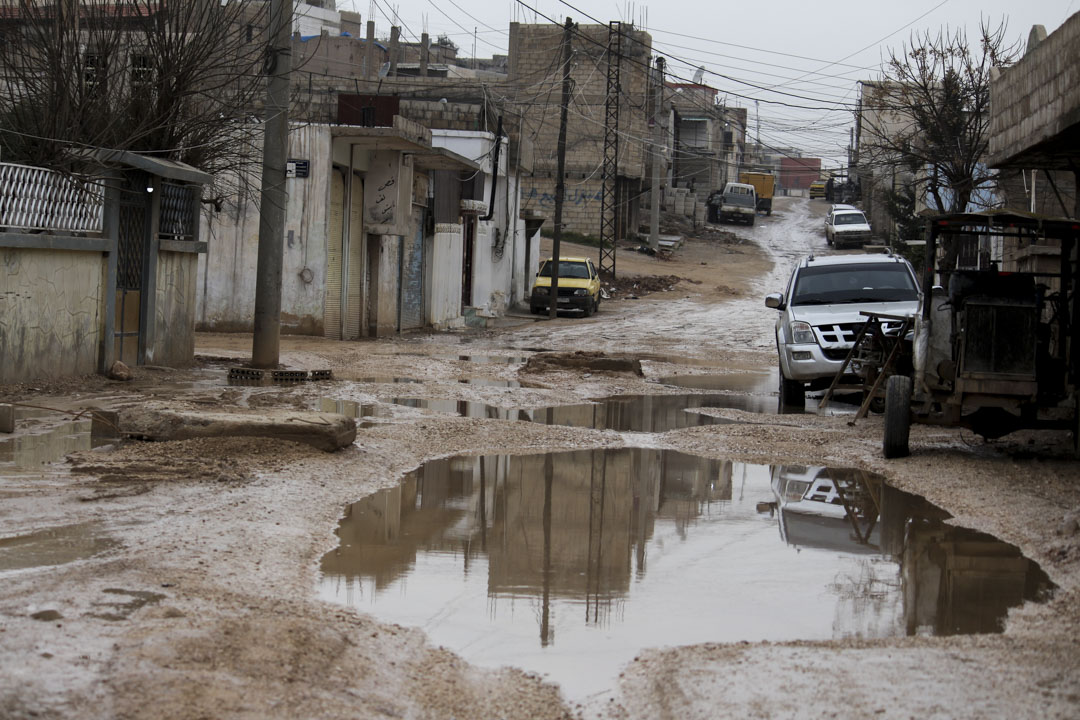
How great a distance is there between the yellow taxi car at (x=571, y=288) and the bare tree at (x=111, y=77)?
21.6m

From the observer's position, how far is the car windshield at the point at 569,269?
39.0m

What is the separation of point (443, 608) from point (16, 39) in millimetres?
12658

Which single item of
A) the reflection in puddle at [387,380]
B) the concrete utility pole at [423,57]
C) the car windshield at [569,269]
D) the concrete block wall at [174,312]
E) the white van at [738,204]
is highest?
the concrete utility pole at [423,57]

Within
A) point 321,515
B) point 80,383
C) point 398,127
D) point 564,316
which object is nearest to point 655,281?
point 564,316

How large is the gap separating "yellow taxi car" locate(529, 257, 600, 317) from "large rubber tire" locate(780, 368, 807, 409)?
73.2 ft

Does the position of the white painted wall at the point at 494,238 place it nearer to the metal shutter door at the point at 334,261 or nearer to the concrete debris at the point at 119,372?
the metal shutter door at the point at 334,261

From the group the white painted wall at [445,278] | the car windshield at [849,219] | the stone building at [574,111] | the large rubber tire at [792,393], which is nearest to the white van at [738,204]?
the stone building at [574,111]

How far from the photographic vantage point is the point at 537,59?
194ft

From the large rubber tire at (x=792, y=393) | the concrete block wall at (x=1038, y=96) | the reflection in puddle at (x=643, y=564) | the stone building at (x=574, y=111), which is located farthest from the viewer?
the stone building at (x=574, y=111)

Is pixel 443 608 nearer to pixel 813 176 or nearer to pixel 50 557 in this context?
pixel 50 557

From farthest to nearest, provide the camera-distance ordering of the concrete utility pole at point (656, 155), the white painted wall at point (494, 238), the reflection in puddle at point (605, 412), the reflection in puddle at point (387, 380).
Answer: the concrete utility pole at point (656, 155) < the white painted wall at point (494, 238) < the reflection in puddle at point (387, 380) < the reflection in puddle at point (605, 412)

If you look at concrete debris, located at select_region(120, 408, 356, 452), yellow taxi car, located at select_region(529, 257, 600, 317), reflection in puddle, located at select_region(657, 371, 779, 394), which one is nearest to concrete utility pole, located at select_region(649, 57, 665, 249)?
yellow taxi car, located at select_region(529, 257, 600, 317)

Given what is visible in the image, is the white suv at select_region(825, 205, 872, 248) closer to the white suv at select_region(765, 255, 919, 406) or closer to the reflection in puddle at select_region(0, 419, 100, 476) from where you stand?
the white suv at select_region(765, 255, 919, 406)

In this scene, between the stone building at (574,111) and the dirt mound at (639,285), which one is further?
the stone building at (574,111)
